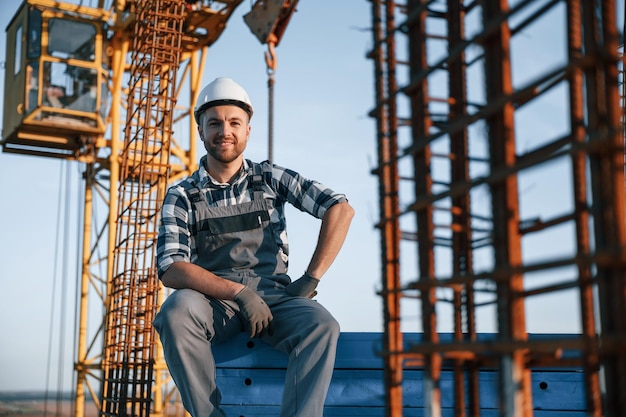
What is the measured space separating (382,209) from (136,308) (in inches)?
481

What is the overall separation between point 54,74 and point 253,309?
15.0 m

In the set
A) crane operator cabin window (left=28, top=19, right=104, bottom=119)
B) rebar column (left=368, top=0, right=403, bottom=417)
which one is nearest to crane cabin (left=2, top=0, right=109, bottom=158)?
crane operator cabin window (left=28, top=19, right=104, bottom=119)

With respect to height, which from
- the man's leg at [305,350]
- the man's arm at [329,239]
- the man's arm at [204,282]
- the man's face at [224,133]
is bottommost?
the man's leg at [305,350]

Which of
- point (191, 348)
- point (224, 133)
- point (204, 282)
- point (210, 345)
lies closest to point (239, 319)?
point (210, 345)

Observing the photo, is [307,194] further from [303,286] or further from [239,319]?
[239,319]

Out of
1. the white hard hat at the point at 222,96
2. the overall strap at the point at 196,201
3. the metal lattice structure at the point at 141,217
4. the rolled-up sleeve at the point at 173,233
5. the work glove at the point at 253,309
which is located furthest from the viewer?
the metal lattice structure at the point at 141,217

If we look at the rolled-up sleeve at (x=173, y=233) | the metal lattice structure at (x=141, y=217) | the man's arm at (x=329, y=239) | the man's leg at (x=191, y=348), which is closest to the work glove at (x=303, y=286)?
the man's arm at (x=329, y=239)

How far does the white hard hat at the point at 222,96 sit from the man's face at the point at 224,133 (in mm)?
66

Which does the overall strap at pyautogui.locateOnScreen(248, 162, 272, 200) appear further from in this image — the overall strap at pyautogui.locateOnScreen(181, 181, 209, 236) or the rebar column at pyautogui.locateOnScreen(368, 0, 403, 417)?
the rebar column at pyautogui.locateOnScreen(368, 0, 403, 417)

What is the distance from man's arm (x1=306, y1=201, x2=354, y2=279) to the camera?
4695mm

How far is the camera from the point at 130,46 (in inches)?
797

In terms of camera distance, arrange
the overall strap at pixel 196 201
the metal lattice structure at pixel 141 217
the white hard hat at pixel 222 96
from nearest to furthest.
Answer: the overall strap at pixel 196 201
the white hard hat at pixel 222 96
the metal lattice structure at pixel 141 217

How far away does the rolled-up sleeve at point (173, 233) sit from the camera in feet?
15.2

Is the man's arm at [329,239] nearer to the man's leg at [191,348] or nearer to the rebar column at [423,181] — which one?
the man's leg at [191,348]
